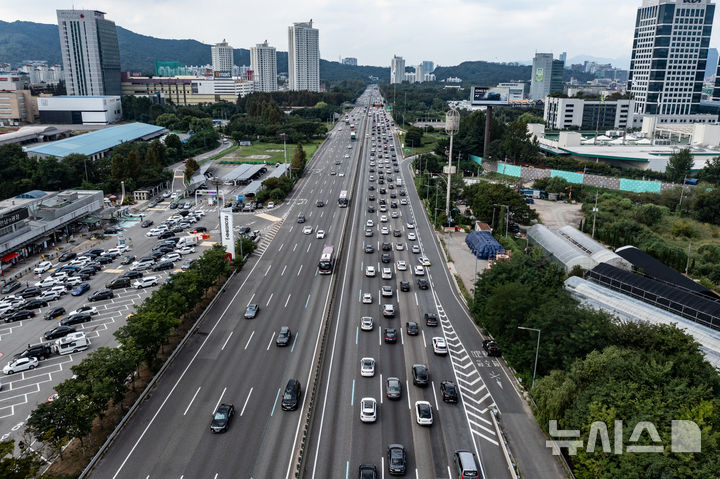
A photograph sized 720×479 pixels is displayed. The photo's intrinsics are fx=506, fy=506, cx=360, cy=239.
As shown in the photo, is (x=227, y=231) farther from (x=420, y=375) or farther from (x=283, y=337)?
(x=420, y=375)

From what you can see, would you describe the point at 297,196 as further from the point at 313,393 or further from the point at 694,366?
the point at 694,366

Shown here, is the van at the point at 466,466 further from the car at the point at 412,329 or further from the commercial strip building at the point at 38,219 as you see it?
the commercial strip building at the point at 38,219

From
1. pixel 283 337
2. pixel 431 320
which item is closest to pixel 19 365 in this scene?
pixel 283 337

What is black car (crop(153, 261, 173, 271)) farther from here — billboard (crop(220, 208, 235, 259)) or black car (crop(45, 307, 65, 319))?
black car (crop(45, 307, 65, 319))

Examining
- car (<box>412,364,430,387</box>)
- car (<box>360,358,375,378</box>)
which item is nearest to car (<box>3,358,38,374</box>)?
car (<box>360,358,375,378</box>)

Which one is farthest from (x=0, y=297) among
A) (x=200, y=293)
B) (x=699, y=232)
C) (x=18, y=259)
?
(x=699, y=232)

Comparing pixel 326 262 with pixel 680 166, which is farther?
pixel 680 166
